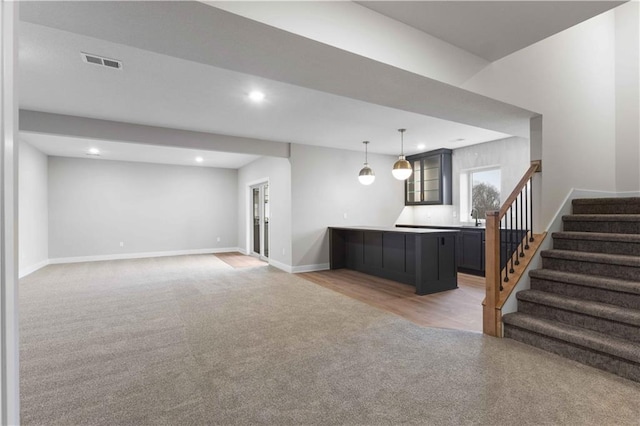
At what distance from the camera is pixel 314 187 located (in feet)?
21.8

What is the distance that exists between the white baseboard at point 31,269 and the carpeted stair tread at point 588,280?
313 inches

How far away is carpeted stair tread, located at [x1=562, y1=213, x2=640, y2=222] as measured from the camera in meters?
3.20

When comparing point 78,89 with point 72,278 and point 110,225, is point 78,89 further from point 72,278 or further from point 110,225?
point 110,225

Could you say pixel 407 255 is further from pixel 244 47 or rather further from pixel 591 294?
pixel 244 47

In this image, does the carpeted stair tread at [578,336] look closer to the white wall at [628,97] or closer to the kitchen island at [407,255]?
the kitchen island at [407,255]

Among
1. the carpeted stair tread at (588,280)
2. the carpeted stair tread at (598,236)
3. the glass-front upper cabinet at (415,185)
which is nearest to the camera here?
the carpeted stair tread at (588,280)

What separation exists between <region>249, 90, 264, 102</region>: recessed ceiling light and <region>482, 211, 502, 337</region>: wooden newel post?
2.87 m

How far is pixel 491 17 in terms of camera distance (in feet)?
7.57

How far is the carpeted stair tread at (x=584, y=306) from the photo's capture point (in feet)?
8.12

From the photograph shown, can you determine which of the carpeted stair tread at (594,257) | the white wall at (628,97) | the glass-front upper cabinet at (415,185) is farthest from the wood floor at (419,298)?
the white wall at (628,97)

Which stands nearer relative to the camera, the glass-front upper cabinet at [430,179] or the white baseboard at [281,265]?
the white baseboard at [281,265]

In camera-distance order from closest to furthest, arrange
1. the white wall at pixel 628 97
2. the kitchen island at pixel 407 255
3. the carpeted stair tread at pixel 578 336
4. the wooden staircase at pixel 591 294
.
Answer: the carpeted stair tread at pixel 578 336 → the wooden staircase at pixel 591 294 → the white wall at pixel 628 97 → the kitchen island at pixel 407 255

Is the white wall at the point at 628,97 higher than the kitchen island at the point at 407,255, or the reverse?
the white wall at the point at 628,97

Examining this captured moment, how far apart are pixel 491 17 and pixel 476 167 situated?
466cm
